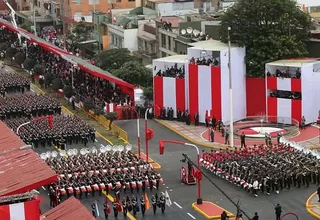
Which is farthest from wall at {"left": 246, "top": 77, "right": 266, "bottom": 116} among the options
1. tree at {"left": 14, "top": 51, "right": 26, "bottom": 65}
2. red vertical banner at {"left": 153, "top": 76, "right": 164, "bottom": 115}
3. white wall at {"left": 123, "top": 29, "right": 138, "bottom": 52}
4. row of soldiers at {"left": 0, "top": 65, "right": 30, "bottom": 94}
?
tree at {"left": 14, "top": 51, "right": 26, "bottom": 65}

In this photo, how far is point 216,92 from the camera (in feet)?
200

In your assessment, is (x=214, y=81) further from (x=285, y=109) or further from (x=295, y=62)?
(x=295, y=62)

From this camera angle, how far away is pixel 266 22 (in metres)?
62.7

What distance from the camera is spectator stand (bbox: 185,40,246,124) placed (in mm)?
60750

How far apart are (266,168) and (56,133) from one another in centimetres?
1743

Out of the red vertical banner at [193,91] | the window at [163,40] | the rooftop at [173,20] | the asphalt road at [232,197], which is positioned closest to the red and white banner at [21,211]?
the asphalt road at [232,197]

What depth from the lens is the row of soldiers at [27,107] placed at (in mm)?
63188

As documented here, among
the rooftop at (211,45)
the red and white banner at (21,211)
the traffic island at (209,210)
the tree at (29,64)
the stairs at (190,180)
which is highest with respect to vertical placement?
the red and white banner at (21,211)

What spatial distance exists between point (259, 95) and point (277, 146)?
13.7 metres

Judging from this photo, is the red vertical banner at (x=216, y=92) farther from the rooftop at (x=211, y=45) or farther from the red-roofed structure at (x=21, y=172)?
the red-roofed structure at (x=21, y=172)

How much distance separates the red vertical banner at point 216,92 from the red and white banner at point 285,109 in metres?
3.85

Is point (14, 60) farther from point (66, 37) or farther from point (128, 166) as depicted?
point (128, 166)

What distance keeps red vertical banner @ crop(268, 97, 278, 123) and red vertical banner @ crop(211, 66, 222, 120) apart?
3.76 m

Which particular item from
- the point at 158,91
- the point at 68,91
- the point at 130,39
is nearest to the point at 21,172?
the point at 158,91
